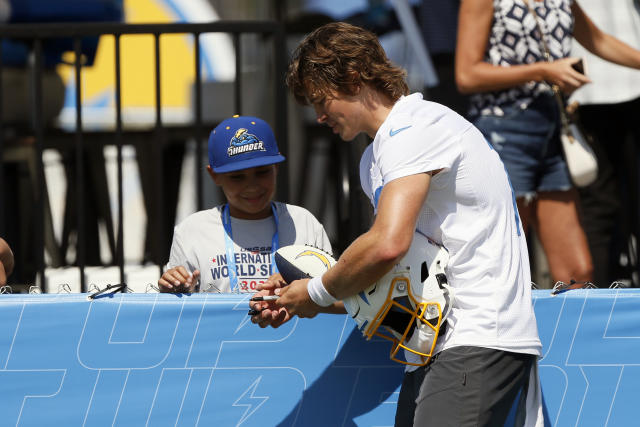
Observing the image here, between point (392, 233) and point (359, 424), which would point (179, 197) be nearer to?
point (359, 424)

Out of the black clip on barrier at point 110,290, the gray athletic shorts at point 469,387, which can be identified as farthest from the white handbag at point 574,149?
the black clip on barrier at point 110,290

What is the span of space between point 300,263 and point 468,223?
0.64 metres

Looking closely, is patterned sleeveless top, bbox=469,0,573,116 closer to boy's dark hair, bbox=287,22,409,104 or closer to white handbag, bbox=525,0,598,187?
white handbag, bbox=525,0,598,187

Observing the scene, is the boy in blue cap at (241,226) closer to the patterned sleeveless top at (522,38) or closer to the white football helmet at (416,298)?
the white football helmet at (416,298)

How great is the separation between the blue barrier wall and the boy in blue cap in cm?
33

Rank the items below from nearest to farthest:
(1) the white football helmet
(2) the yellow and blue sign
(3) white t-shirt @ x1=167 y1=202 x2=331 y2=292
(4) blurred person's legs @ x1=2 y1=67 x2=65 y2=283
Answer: (1) the white football helmet
(3) white t-shirt @ x1=167 y1=202 x2=331 y2=292
(4) blurred person's legs @ x1=2 y1=67 x2=65 y2=283
(2) the yellow and blue sign

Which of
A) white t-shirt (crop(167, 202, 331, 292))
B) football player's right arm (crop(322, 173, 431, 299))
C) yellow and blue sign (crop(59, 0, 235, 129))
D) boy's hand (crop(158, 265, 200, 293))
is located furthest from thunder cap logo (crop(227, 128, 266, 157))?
yellow and blue sign (crop(59, 0, 235, 129))

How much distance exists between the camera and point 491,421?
270 centimetres

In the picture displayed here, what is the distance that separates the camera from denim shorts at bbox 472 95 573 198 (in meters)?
4.41

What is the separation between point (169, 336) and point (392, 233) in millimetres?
1160

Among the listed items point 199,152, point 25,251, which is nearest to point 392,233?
point 199,152

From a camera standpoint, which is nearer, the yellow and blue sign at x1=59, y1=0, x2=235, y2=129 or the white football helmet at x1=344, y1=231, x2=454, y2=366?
the white football helmet at x1=344, y1=231, x2=454, y2=366

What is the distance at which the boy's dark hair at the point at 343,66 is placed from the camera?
2820 millimetres

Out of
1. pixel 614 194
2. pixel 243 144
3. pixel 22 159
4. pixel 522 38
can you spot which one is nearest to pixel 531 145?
pixel 522 38
